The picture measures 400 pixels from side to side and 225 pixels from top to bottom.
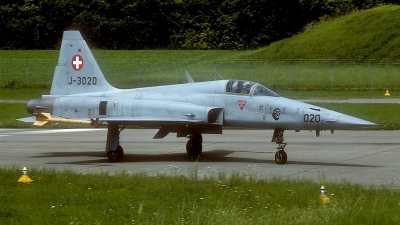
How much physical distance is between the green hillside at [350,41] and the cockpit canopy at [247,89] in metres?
39.6

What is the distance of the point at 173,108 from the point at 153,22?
51931 millimetres

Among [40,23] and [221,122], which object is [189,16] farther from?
[221,122]

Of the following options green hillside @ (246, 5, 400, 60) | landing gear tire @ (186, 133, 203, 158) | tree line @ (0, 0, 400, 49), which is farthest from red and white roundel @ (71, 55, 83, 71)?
tree line @ (0, 0, 400, 49)

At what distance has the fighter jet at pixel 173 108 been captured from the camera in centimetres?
1914

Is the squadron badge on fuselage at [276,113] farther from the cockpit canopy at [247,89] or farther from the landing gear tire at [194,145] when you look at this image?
the landing gear tire at [194,145]

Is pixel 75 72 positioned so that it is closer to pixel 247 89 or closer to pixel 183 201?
pixel 247 89

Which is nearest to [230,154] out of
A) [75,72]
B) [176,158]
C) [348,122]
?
[176,158]

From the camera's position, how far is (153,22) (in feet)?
234

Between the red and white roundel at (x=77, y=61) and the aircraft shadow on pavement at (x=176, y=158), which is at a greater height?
the red and white roundel at (x=77, y=61)

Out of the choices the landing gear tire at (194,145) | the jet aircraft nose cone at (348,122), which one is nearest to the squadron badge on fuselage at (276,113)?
the jet aircraft nose cone at (348,122)

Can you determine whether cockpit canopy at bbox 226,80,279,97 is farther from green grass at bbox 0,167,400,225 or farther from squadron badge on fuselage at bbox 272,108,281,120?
green grass at bbox 0,167,400,225

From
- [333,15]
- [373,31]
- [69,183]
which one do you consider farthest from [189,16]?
[69,183]

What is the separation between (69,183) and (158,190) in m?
2.02

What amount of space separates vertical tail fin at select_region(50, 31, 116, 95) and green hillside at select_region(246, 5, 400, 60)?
38592 mm
